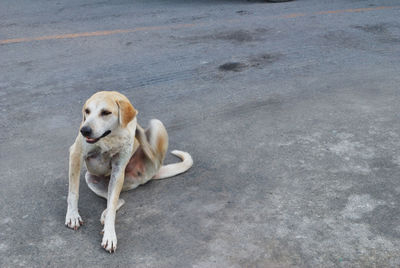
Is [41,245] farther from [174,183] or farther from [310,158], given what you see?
[310,158]

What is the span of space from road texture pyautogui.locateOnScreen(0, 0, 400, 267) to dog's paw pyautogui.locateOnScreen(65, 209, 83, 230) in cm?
5

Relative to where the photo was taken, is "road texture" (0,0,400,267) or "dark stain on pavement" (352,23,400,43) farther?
"dark stain on pavement" (352,23,400,43)

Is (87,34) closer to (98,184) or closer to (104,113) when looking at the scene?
(98,184)

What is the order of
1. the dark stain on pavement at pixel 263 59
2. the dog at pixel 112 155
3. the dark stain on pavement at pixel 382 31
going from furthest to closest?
the dark stain on pavement at pixel 382 31
the dark stain on pavement at pixel 263 59
the dog at pixel 112 155

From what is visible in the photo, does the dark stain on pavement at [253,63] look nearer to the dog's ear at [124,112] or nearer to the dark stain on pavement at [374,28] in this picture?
the dark stain on pavement at [374,28]

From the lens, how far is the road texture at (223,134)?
139 inches

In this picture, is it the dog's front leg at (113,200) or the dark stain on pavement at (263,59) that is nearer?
the dog's front leg at (113,200)

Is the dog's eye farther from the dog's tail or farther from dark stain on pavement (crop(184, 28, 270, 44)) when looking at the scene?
dark stain on pavement (crop(184, 28, 270, 44))

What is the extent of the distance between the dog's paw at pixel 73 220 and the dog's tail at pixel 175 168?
807mm

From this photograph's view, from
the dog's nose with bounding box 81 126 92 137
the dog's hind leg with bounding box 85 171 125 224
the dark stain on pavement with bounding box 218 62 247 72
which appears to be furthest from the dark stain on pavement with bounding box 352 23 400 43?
the dog's nose with bounding box 81 126 92 137

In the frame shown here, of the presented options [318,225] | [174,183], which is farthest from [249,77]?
[318,225]

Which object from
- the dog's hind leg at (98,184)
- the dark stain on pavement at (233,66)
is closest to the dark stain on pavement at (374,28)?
the dark stain on pavement at (233,66)

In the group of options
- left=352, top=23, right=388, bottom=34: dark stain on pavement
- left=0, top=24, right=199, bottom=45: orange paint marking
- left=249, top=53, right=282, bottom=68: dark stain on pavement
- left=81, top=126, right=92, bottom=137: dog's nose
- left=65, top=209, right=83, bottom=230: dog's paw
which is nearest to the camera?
left=81, top=126, right=92, bottom=137: dog's nose

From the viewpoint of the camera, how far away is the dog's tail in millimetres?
4332
